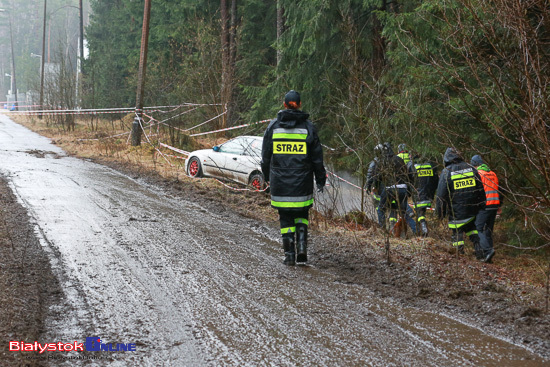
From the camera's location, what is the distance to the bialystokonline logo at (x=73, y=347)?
4004 millimetres

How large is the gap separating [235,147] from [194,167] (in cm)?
173

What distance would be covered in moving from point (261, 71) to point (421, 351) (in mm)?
23800

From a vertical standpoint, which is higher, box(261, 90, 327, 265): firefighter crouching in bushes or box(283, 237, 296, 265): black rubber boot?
box(261, 90, 327, 265): firefighter crouching in bushes

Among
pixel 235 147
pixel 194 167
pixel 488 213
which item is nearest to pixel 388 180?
pixel 488 213

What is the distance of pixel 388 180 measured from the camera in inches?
373

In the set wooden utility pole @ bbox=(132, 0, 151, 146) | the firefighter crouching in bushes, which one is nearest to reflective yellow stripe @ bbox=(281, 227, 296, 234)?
the firefighter crouching in bushes

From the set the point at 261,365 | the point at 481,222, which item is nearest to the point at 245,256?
the point at 261,365

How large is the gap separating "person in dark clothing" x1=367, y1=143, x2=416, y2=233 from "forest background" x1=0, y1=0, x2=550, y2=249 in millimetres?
339

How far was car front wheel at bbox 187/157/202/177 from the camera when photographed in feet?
51.0

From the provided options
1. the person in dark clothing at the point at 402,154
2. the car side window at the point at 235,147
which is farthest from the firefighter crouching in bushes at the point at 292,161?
the car side window at the point at 235,147

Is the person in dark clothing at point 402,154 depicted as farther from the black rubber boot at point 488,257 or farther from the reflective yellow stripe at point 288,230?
the reflective yellow stripe at point 288,230

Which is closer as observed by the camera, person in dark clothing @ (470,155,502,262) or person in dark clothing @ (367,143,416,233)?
person in dark clothing @ (367,143,416,233)

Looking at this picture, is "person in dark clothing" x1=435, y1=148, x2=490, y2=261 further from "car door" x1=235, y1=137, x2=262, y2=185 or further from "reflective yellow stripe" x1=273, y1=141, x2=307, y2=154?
"car door" x1=235, y1=137, x2=262, y2=185

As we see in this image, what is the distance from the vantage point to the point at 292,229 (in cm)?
676
